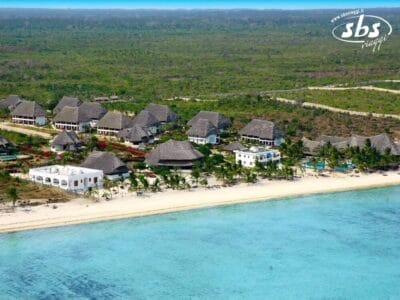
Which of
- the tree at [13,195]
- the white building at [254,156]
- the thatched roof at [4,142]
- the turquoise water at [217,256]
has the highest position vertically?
the white building at [254,156]

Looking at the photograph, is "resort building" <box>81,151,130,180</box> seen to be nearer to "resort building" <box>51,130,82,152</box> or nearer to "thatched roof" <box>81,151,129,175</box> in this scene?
"thatched roof" <box>81,151,129,175</box>

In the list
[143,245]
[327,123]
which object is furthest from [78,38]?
[143,245]

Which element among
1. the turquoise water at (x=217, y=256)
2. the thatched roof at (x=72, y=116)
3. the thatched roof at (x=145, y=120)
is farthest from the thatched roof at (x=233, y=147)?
the thatched roof at (x=72, y=116)

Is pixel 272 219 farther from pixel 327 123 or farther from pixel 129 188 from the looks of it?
pixel 327 123

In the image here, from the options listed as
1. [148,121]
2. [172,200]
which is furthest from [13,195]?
[148,121]

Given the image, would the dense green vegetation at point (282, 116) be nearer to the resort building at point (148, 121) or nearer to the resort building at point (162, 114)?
the resort building at point (162, 114)

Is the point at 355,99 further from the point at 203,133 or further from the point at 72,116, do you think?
the point at 72,116
